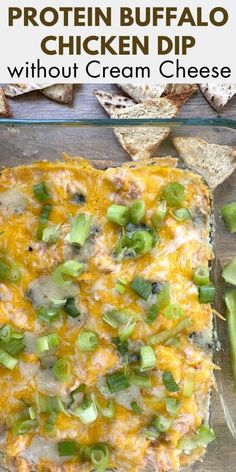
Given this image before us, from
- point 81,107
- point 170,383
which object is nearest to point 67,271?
point 170,383

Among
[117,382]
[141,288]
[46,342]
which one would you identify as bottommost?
[117,382]

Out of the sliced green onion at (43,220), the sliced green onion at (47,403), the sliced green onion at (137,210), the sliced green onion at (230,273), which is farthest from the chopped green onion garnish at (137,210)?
the sliced green onion at (47,403)

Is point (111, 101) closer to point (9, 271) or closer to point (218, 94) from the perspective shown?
point (218, 94)

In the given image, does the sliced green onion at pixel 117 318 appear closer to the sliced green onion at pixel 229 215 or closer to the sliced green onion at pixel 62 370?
the sliced green onion at pixel 62 370

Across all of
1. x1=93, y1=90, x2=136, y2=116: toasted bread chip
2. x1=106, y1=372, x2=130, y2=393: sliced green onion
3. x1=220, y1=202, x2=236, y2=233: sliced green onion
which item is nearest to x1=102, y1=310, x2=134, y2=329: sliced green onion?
x1=106, y1=372, x2=130, y2=393: sliced green onion

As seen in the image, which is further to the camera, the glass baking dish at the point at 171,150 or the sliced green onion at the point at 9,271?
the glass baking dish at the point at 171,150

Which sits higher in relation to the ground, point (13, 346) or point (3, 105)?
point (3, 105)

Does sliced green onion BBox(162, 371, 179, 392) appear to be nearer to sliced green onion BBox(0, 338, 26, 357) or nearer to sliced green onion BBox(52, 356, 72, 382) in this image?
sliced green onion BBox(52, 356, 72, 382)
